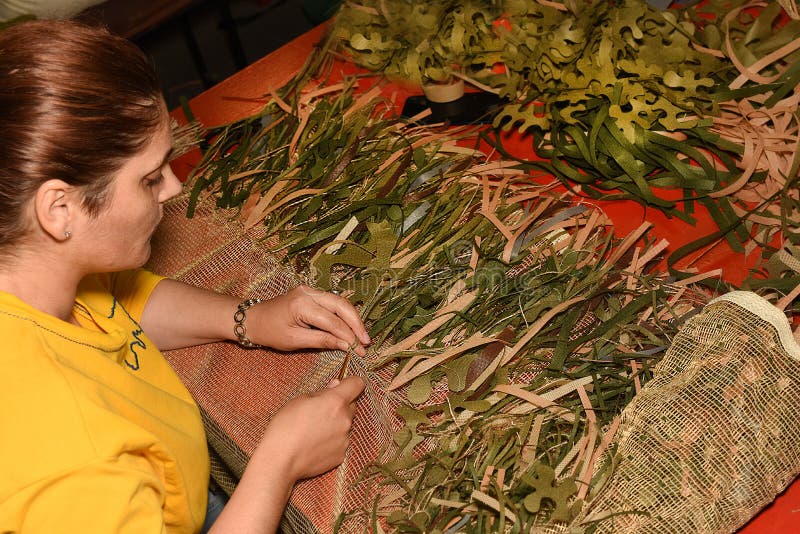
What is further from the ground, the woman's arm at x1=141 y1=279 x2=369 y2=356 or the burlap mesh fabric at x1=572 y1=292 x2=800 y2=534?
the woman's arm at x1=141 y1=279 x2=369 y2=356

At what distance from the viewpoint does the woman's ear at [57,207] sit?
80 cm

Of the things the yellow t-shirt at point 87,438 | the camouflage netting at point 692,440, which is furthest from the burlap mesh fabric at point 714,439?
the yellow t-shirt at point 87,438

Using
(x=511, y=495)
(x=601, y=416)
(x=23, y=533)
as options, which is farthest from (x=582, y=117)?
(x=23, y=533)

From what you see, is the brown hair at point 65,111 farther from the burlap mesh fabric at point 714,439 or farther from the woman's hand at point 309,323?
the burlap mesh fabric at point 714,439

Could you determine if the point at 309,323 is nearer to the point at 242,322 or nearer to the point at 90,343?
the point at 242,322

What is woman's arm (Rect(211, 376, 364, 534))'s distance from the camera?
945 mm

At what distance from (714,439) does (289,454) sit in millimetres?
551

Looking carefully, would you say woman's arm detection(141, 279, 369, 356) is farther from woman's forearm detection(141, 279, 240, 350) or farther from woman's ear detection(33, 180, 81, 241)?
woman's ear detection(33, 180, 81, 241)

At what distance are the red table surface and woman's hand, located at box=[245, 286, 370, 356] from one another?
0.51 meters

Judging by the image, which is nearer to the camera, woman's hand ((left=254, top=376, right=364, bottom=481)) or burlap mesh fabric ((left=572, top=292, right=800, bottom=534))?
burlap mesh fabric ((left=572, top=292, right=800, bottom=534))

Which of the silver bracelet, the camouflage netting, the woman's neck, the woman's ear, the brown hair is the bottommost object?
the camouflage netting

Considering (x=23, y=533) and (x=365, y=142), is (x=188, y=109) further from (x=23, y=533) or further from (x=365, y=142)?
(x=23, y=533)

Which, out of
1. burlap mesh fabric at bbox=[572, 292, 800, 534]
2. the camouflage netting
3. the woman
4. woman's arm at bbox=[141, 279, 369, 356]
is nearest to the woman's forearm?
woman's arm at bbox=[141, 279, 369, 356]

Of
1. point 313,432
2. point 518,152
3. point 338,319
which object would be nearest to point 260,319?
point 338,319
